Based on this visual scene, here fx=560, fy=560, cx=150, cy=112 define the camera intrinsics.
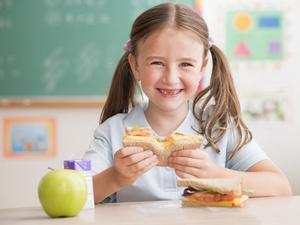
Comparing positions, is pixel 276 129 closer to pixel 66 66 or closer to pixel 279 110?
pixel 279 110

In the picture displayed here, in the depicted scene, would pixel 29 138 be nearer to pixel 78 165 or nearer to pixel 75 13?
pixel 75 13

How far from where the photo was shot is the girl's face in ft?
5.49

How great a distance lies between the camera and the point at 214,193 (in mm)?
1345

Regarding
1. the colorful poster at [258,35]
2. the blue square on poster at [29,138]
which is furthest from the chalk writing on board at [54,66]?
the colorful poster at [258,35]

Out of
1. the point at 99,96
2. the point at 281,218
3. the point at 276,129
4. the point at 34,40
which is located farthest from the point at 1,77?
the point at 281,218

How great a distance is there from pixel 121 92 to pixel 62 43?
4.87ft

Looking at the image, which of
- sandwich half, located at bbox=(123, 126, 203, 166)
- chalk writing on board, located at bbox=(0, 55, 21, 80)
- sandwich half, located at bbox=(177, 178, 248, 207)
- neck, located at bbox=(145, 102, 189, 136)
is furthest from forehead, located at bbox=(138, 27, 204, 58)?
chalk writing on board, located at bbox=(0, 55, 21, 80)

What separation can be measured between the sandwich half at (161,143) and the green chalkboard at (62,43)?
6.34 feet

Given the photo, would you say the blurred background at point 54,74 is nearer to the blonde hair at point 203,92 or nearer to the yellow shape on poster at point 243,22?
the yellow shape on poster at point 243,22

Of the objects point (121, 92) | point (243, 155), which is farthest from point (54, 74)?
point (243, 155)

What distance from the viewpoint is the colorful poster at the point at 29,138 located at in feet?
10.7

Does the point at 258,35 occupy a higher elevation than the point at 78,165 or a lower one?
higher

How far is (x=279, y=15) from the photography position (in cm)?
344

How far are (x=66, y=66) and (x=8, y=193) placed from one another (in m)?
0.82
